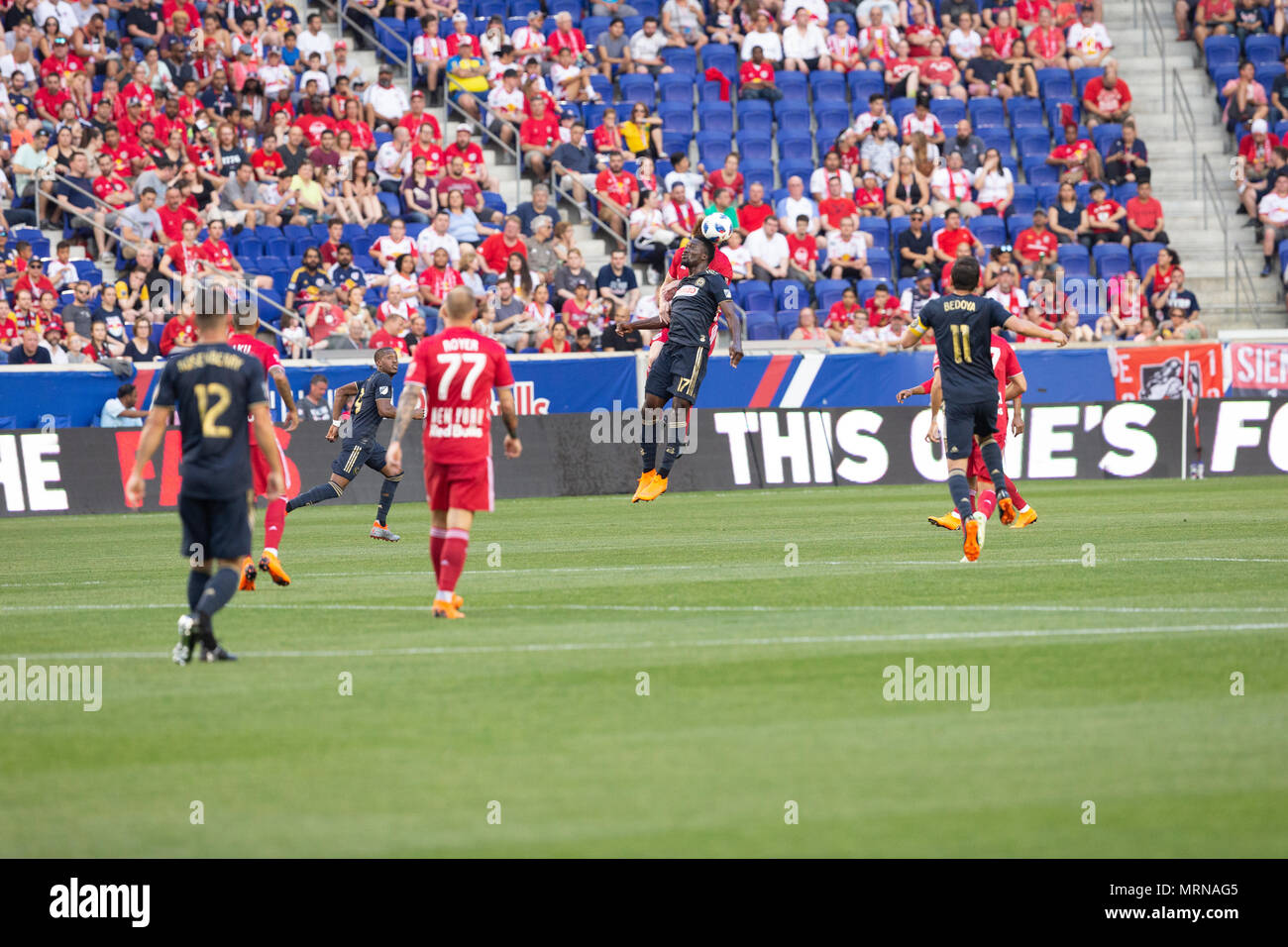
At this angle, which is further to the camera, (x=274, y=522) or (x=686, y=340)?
(x=686, y=340)

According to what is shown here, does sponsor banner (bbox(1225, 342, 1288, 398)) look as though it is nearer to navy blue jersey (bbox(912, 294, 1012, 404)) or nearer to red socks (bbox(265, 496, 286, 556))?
navy blue jersey (bbox(912, 294, 1012, 404))

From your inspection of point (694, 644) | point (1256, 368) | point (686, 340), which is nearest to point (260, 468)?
point (686, 340)

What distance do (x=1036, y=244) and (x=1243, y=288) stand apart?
186 inches

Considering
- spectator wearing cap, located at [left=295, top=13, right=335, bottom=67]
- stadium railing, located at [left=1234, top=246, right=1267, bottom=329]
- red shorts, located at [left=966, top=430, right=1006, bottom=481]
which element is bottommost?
red shorts, located at [left=966, top=430, right=1006, bottom=481]

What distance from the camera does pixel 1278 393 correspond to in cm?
2942

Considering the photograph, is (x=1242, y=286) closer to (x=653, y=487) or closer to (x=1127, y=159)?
(x=1127, y=159)

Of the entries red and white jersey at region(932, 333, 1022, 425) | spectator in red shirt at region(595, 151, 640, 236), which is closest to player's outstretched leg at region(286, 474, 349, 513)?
red and white jersey at region(932, 333, 1022, 425)

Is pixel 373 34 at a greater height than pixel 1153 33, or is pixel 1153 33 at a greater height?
pixel 1153 33

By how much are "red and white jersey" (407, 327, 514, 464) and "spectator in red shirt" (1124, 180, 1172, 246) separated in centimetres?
2459

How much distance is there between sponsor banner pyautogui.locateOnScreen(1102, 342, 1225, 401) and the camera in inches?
1172

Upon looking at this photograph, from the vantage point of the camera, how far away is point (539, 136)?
3203cm

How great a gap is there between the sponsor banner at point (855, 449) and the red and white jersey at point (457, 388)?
48.0 ft
